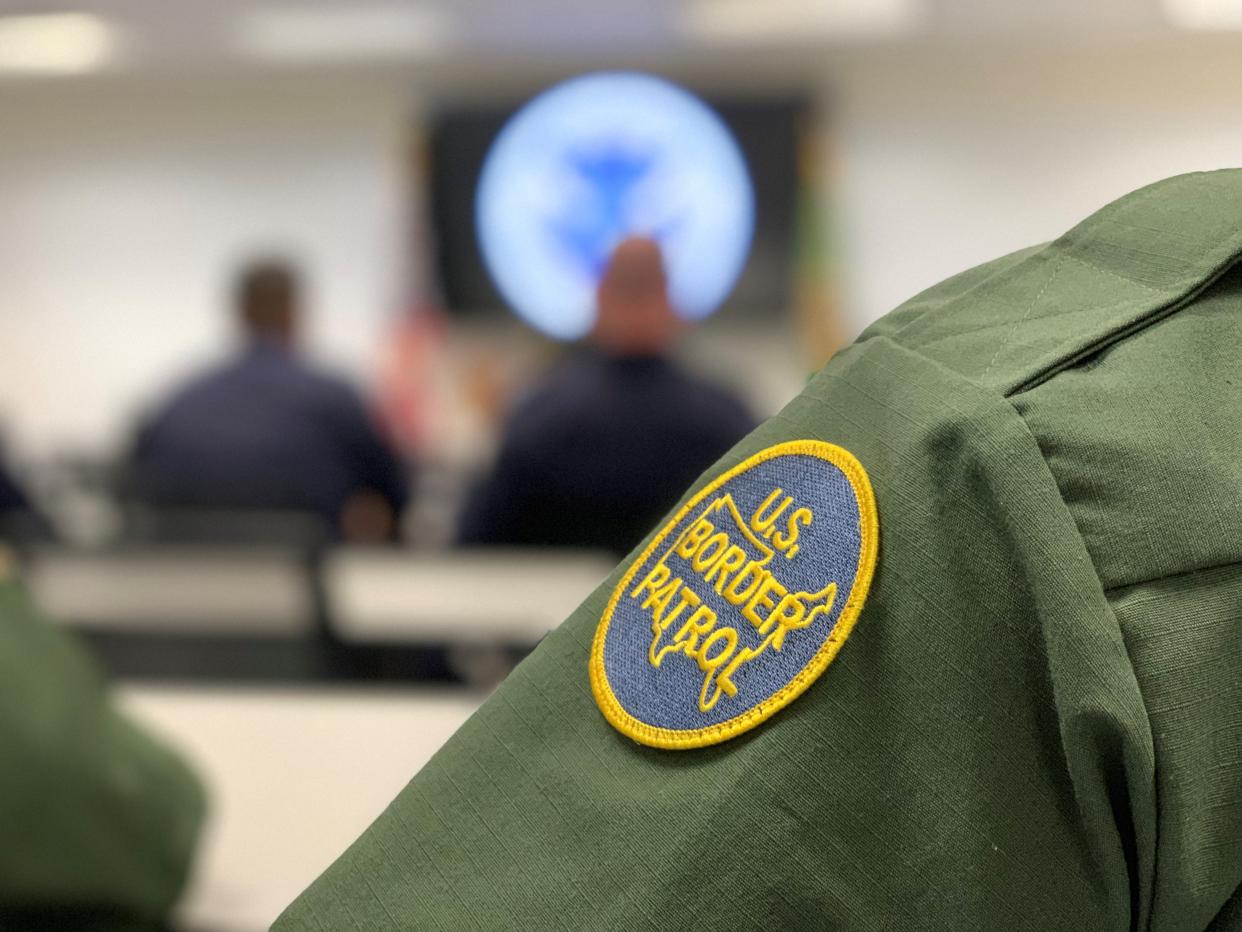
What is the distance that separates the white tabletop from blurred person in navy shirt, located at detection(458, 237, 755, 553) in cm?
38

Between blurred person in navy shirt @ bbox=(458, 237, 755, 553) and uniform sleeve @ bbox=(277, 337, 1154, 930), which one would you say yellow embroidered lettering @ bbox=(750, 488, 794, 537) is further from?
blurred person in navy shirt @ bbox=(458, 237, 755, 553)

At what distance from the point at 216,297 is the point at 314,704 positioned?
10.4ft

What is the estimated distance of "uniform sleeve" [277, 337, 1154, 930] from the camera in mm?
270

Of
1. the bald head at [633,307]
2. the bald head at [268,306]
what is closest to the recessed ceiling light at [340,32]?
the bald head at [268,306]

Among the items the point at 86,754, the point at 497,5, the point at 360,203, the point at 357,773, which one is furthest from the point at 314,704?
the point at 360,203

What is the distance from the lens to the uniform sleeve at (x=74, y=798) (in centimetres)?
74

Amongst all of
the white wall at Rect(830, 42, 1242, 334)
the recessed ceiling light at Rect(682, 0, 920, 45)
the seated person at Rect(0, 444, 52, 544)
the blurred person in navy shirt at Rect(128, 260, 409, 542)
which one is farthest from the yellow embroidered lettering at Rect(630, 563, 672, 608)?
the recessed ceiling light at Rect(682, 0, 920, 45)

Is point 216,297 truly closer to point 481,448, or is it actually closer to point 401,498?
point 481,448

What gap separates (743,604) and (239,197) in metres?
4.02

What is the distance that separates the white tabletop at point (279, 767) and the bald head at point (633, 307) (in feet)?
1.76

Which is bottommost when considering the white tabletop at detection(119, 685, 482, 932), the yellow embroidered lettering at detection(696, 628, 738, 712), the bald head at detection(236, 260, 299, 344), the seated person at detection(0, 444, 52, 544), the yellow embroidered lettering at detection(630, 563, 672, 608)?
the seated person at detection(0, 444, 52, 544)

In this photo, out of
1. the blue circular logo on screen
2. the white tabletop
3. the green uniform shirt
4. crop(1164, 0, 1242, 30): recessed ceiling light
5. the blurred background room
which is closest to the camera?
the green uniform shirt

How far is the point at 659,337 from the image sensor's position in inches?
62.8

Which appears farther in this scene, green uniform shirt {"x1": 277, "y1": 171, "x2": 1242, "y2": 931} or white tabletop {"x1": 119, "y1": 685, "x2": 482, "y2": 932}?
white tabletop {"x1": 119, "y1": 685, "x2": 482, "y2": 932}
